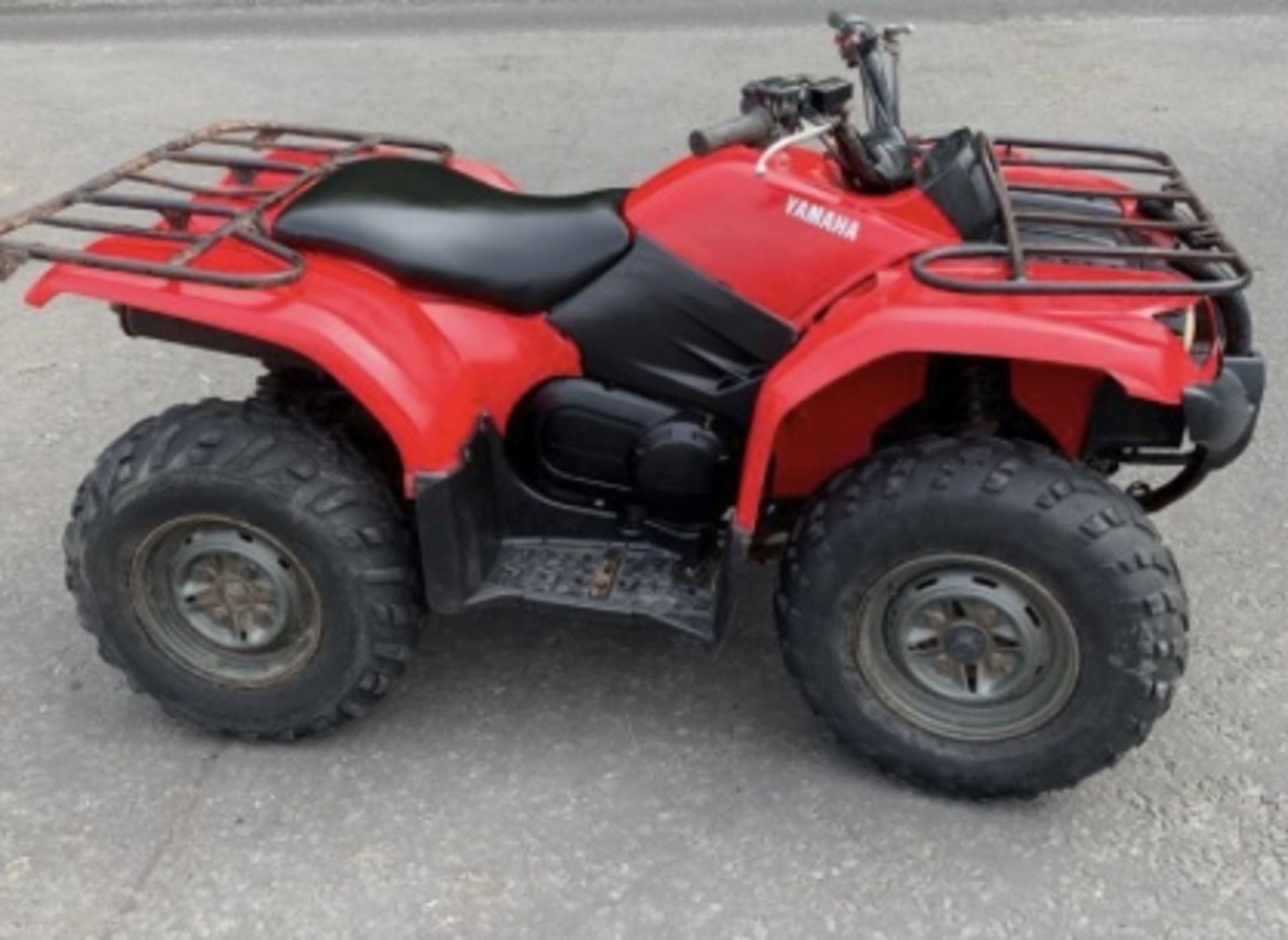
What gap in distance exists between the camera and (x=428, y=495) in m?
2.79

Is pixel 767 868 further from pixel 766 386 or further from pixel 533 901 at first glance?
pixel 766 386

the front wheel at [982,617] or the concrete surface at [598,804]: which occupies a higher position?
the front wheel at [982,617]

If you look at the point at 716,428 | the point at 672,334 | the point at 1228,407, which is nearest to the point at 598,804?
the point at 716,428

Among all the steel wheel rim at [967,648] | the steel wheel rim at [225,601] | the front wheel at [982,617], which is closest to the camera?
the front wheel at [982,617]

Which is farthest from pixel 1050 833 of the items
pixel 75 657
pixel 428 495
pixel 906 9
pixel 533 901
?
pixel 906 9

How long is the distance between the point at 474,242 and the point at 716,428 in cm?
62

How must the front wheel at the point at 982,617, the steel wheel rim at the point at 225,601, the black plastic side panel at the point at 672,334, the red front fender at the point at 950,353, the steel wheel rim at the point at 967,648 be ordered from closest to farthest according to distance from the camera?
the red front fender at the point at 950,353 → the front wheel at the point at 982,617 → the steel wheel rim at the point at 967,648 → the black plastic side panel at the point at 672,334 → the steel wheel rim at the point at 225,601

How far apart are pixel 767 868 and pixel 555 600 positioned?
2.26 feet

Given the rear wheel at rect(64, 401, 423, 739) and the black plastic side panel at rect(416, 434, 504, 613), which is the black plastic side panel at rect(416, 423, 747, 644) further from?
the rear wheel at rect(64, 401, 423, 739)

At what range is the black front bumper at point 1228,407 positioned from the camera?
254cm

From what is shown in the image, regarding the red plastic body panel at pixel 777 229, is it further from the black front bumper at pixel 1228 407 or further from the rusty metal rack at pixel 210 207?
the rusty metal rack at pixel 210 207

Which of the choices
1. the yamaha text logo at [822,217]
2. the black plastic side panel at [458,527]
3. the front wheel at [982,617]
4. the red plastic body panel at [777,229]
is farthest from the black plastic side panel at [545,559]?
the yamaha text logo at [822,217]

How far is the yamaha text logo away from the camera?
276 cm

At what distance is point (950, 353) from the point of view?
257cm
